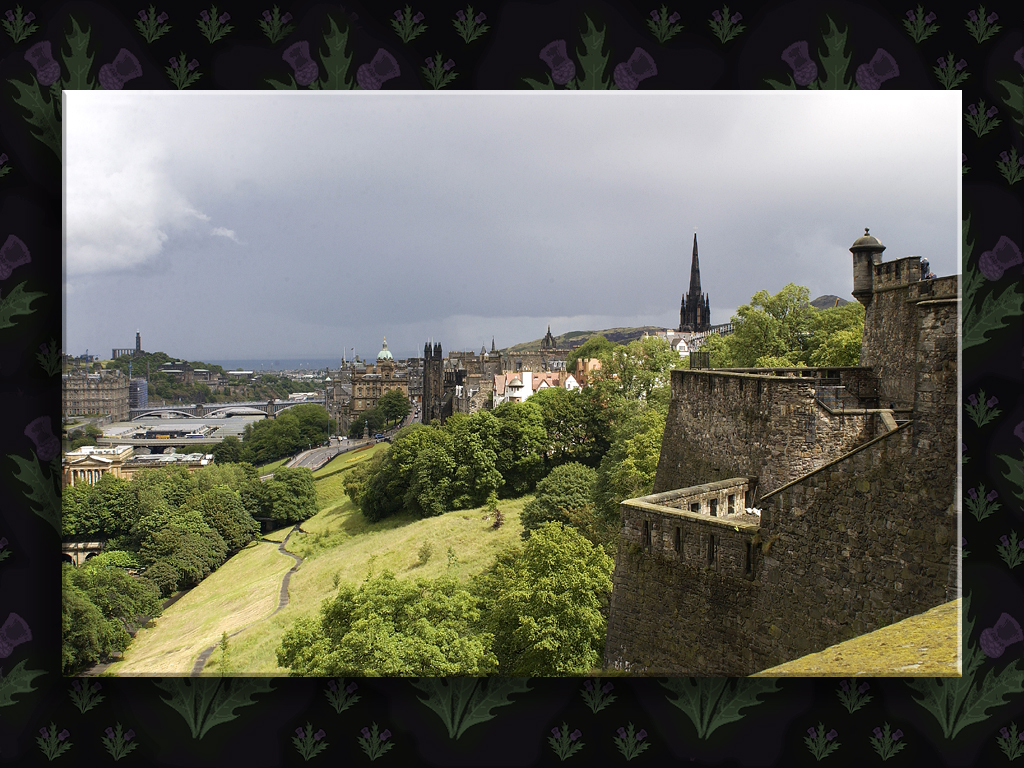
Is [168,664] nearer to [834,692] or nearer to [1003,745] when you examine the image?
[834,692]

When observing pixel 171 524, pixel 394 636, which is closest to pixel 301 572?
pixel 171 524

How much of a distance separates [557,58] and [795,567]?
385cm

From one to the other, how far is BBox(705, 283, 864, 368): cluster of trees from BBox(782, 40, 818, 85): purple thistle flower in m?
12.9

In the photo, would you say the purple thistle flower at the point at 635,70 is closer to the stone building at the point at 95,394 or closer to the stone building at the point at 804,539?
the stone building at the point at 804,539

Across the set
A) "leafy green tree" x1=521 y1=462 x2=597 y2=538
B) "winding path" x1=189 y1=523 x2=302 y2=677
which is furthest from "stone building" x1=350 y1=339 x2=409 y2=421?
"leafy green tree" x1=521 y1=462 x2=597 y2=538

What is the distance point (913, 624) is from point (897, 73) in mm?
3807

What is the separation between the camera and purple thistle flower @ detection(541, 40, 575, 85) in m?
4.58

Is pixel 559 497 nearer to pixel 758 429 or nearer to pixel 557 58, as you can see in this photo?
pixel 758 429

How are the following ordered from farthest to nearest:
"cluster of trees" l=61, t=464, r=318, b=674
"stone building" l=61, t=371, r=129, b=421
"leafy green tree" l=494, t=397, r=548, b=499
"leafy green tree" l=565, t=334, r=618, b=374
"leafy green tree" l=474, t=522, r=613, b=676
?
1. "leafy green tree" l=565, t=334, r=618, b=374
2. "leafy green tree" l=494, t=397, r=548, b=499
3. "cluster of trees" l=61, t=464, r=318, b=674
4. "leafy green tree" l=474, t=522, r=613, b=676
5. "stone building" l=61, t=371, r=129, b=421

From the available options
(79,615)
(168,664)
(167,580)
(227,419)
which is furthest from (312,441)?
(79,615)

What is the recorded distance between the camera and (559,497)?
58.3 feet

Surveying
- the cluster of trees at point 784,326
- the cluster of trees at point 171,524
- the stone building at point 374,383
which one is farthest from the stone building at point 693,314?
the stone building at point 374,383

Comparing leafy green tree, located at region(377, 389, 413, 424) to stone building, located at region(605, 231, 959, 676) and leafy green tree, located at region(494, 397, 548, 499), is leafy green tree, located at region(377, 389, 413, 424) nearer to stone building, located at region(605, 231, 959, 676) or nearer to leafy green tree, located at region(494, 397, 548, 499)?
leafy green tree, located at region(494, 397, 548, 499)

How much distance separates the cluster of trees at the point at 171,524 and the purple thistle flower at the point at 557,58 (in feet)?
35.0
